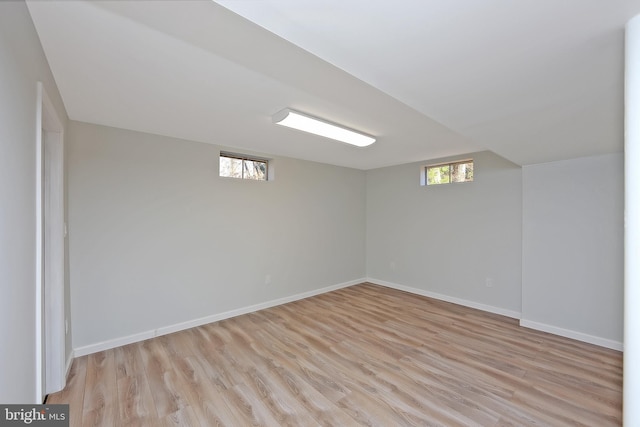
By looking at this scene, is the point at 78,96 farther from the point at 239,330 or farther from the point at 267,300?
the point at 267,300

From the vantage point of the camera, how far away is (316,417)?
6.24 feet

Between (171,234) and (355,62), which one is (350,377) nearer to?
(355,62)

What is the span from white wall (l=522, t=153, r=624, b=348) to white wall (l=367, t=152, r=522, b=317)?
0.24 m

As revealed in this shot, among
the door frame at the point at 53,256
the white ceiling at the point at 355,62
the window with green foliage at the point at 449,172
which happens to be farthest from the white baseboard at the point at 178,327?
the window with green foliage at the point at 449,172

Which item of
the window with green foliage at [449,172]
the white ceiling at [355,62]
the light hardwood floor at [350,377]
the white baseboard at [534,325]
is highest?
the white ceiling at [355,62]

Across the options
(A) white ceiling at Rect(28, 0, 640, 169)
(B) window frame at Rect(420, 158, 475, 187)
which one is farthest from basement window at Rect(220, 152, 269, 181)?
(B) window frame at Rect(420, 158, 475, 187)

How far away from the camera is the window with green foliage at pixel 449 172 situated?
169 inches

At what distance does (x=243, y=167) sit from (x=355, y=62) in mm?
2850

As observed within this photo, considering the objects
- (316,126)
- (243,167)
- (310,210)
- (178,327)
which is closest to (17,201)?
(316,126)

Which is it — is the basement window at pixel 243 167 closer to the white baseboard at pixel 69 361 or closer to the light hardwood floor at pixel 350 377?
the light hardwood floor at pixel 350 377

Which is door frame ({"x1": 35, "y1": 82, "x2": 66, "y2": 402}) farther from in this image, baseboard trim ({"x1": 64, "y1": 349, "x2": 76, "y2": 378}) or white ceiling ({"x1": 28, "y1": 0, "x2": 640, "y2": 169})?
white ceiling ({"x1": 28, "y1": 0, "x2": 640, "y2": 169})

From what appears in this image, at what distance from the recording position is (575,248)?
3.16 metres

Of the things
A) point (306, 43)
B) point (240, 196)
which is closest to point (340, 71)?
point (306, 43)

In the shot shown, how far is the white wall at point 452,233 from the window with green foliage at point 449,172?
0.46ft
